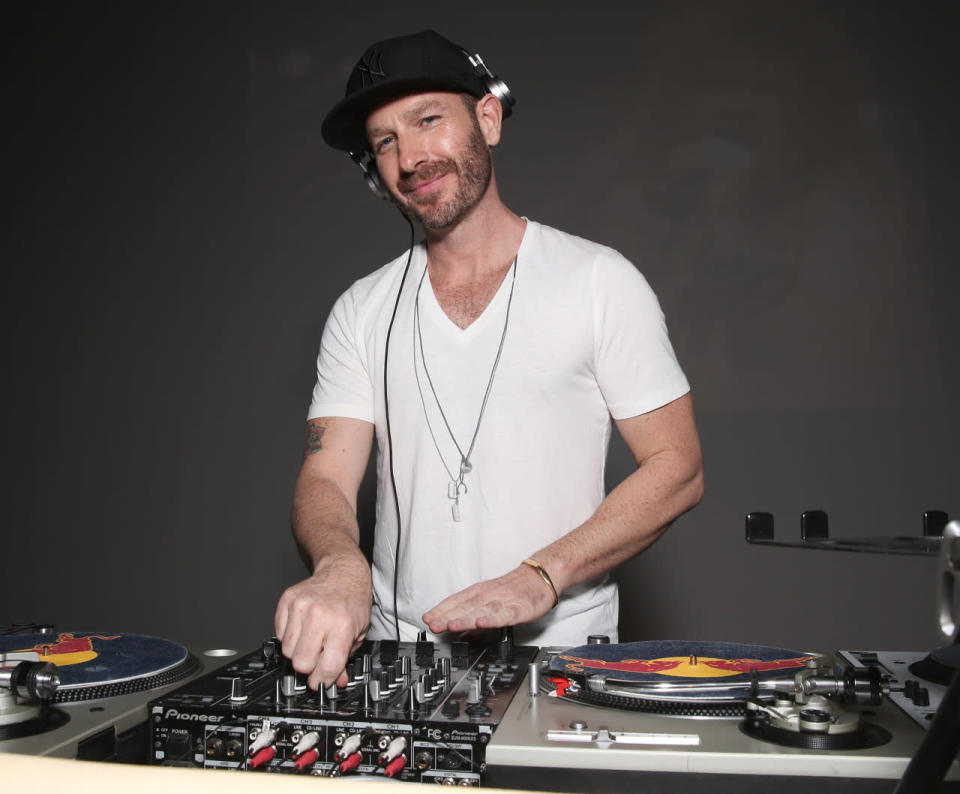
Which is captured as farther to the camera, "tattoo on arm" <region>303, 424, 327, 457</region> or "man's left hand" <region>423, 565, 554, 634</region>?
"tattoo on arm" <region>303, 424, 327, 457</region>

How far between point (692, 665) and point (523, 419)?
70cm

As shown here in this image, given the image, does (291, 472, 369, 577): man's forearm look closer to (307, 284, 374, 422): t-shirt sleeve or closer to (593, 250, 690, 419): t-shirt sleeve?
(307, 284, 374, 422): t-shirt sleeve

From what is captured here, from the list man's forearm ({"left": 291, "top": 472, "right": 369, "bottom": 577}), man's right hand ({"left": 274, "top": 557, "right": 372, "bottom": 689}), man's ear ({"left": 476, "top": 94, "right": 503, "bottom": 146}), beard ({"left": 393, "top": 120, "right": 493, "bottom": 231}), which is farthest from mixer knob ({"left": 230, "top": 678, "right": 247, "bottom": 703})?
man's ear ({"left": 476, "top": 94, "right": 503, "bottom": 146})

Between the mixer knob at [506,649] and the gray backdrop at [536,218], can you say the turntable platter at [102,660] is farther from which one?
the gray backdrop at [536,218]

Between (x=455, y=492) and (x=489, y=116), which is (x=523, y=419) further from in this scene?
(x=489, y=116)

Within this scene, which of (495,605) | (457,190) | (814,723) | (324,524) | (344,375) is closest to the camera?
(814,723)

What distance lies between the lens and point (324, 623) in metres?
1.22

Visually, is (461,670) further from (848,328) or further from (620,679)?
(848,328)

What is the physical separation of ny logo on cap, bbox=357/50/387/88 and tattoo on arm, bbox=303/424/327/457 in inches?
25.3

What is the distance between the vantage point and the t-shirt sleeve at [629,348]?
1738 millimetres

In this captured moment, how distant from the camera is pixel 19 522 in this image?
391 cm

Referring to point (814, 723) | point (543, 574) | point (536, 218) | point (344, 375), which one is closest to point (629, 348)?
point (543, 574)

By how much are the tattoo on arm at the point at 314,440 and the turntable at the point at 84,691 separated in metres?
0.60

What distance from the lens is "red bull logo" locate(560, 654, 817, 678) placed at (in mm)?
1128
